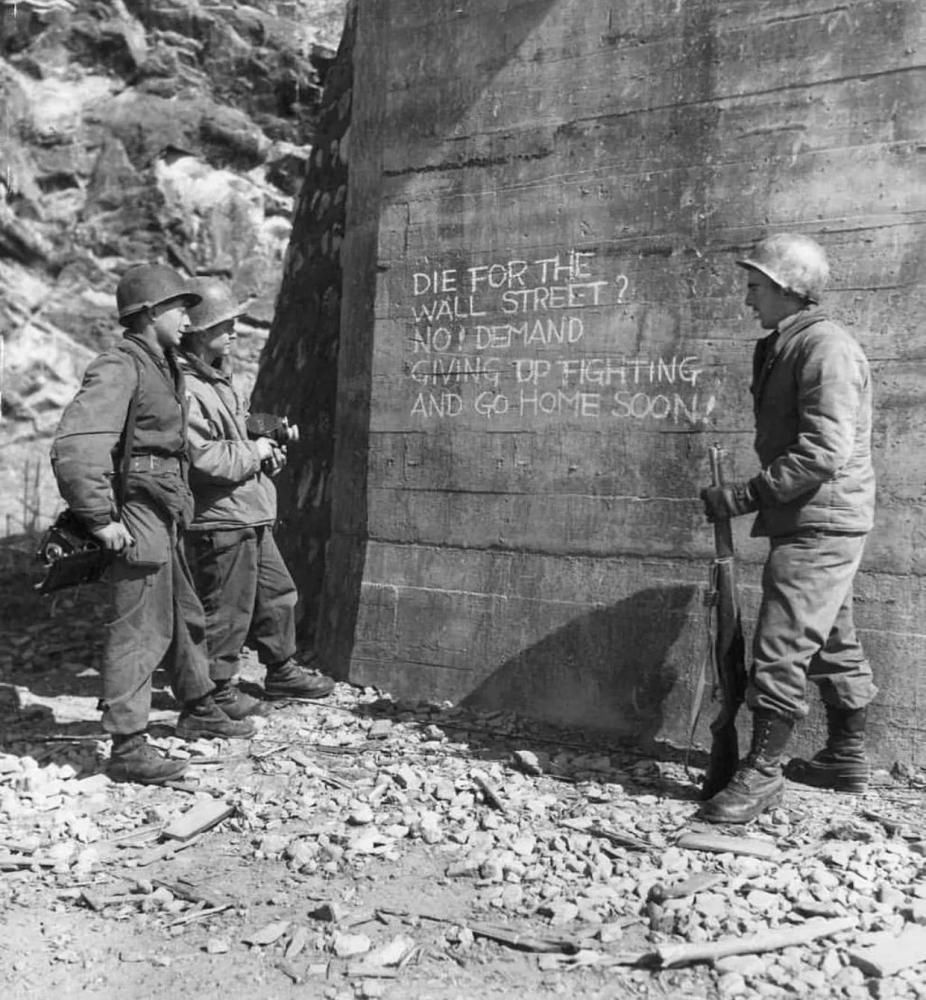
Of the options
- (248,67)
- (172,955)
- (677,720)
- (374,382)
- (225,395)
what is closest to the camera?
(172,955)

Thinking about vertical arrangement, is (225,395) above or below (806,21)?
below

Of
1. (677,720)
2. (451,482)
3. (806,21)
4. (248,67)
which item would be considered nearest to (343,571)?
(451,482)

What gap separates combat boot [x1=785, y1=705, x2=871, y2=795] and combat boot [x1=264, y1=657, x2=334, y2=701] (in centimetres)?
247

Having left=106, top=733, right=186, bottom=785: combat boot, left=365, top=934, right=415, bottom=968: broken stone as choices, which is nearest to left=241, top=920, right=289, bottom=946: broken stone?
left=365, top=934, right=415, bottom=968: broken stone

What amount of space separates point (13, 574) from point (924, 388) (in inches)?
267

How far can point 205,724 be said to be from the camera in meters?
5.09

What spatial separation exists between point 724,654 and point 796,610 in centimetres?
35

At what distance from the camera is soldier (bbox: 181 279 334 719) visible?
516cm

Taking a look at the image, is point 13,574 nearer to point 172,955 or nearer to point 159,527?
point 159,527

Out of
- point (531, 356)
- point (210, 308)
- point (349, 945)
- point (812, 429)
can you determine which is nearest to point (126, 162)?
point (210, 308)

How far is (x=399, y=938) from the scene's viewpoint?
325 cm

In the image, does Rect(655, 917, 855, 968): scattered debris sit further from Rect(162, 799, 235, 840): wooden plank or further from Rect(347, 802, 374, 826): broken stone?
Rect(162, 799, 235, 840): wooden plank

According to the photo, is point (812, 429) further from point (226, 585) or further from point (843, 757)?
point (226, 585)

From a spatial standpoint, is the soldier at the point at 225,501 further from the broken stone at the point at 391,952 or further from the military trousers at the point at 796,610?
the military trousers at the point at 796,610
